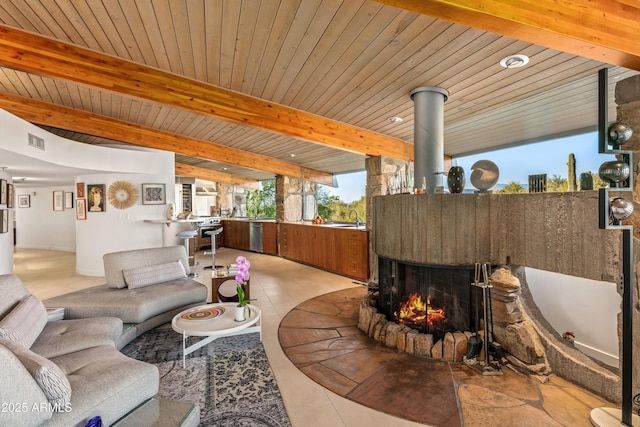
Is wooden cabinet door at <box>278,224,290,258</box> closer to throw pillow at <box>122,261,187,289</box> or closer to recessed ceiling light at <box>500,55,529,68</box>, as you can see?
throw pillow at <box>122,261,187,289</box>

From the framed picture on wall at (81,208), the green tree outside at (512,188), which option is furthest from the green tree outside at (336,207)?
the framed picture on wall at (81,208)

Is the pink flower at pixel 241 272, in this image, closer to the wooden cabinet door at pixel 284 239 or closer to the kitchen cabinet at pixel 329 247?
the kitchen cabinet at pixel 329 247

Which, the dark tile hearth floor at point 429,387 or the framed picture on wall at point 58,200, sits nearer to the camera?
the dark tile hearth floor at point 429,387

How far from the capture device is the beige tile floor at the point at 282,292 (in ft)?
6.86

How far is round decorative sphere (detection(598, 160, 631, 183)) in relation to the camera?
1963 mm

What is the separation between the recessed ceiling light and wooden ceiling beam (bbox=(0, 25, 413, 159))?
7.97 feet

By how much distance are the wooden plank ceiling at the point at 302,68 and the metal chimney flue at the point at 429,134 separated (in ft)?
0.42

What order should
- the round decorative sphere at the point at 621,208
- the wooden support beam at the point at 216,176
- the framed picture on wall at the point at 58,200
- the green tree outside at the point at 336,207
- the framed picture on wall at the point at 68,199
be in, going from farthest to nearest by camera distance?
1. the wooden support beam at the point at 216,176
2. the framed picture on wall at the point at 58,200
3. the framed picture on wall at the point at 68,199
4. the green tree outside at the point at 336,207
5. the round decorative sphere at the point at 621,208

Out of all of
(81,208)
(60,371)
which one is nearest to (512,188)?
(60,371)

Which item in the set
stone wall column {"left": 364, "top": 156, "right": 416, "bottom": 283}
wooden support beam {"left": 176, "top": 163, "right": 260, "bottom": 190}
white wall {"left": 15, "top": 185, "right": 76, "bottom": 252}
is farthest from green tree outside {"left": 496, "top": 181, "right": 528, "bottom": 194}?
white wall {"left": 15, "top": 185, "right": 76, "bottom": 252}

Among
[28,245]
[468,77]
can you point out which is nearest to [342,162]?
[468,77]

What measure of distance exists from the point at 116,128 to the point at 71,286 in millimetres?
3093

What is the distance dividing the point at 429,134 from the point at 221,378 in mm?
3116

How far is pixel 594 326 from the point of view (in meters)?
2.77
